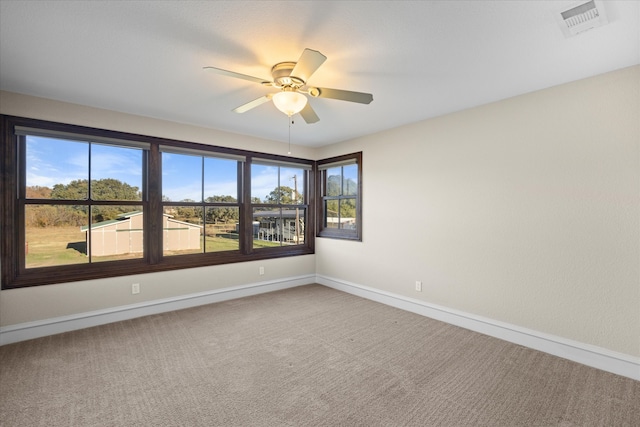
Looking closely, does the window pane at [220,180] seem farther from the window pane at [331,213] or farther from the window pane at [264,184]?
the window pane at [331,213]

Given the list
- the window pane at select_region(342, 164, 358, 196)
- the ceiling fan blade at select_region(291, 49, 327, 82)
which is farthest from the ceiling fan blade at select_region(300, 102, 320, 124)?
the window pane at select_region(342, 164, 358, 196)

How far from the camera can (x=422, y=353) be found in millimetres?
2682

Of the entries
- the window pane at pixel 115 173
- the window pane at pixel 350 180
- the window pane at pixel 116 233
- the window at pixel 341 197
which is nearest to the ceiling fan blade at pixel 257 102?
the window pane at pixel 115 173

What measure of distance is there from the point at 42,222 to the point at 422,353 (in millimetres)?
4086

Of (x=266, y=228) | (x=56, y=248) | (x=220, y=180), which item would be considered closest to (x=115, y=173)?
(x=56, y=248)

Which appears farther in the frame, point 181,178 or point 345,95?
point 181,178

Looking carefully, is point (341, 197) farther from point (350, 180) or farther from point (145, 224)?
point (145, 224)

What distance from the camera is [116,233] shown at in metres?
3.50

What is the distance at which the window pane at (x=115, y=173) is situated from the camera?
11.0 ft

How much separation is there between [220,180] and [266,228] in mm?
1076

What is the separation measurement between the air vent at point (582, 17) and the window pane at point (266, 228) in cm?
399

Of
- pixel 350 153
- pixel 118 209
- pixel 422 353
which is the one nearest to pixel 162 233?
pixel 118 209

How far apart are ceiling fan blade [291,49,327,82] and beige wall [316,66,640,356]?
2166 mm

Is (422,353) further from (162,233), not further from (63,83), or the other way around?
(63,83)
